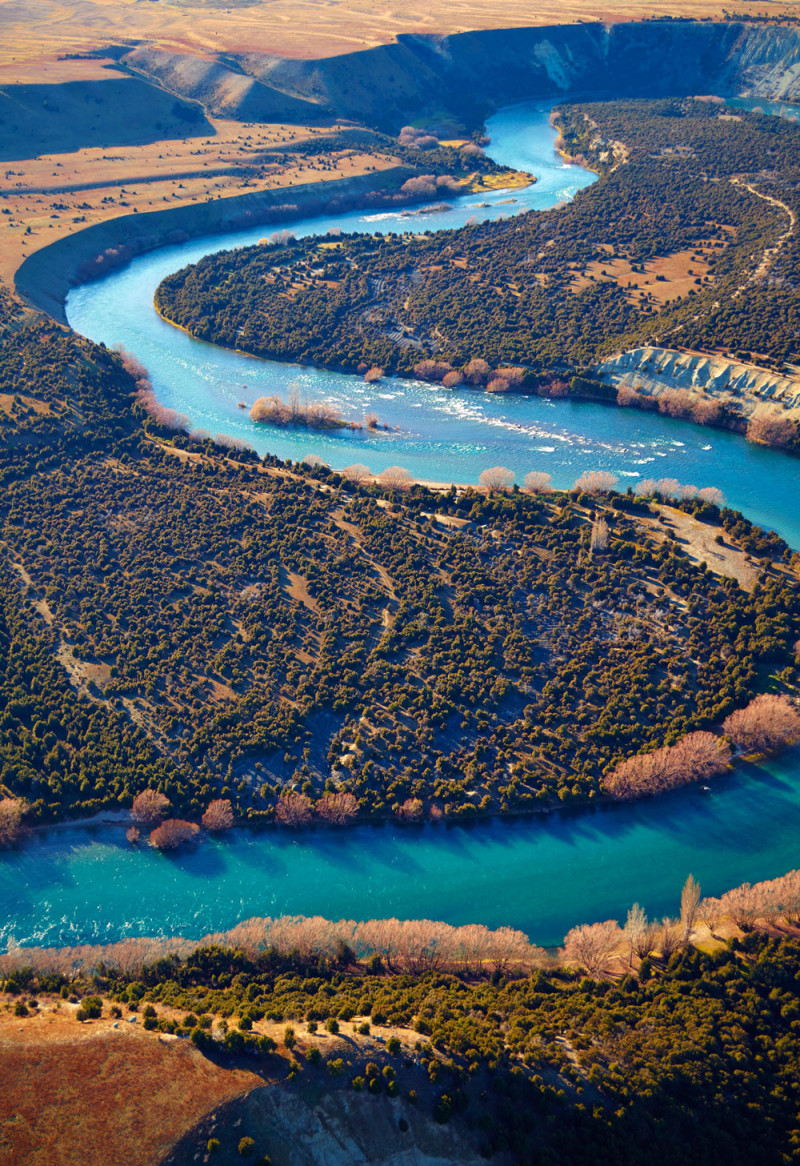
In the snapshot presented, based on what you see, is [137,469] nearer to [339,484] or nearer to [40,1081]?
[339,484]

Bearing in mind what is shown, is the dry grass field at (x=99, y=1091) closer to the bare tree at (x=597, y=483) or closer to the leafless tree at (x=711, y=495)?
the bare tree at (x=597, y=483)

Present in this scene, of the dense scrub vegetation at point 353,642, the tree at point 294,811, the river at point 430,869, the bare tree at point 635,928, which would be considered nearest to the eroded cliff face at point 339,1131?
the river at point 430,869

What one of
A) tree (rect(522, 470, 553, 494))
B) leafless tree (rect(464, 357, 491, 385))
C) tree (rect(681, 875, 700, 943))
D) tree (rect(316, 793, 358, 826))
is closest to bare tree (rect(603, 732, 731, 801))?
tree (rect(681, 875, 700, 943))

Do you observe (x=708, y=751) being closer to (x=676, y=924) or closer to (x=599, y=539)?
(x=676, y=924)

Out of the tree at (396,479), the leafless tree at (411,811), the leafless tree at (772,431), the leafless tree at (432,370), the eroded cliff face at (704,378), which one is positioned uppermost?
the eroded cliff face at (704,378)

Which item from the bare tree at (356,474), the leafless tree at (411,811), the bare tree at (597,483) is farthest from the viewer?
the bare tree at (356,474)

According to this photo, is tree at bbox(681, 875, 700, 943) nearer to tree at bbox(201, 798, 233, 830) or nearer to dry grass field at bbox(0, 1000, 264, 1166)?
dry grass field at bbox(0, 1000, 264, 1166)
